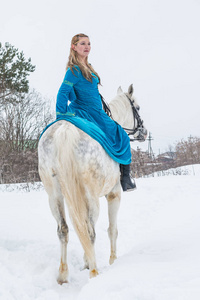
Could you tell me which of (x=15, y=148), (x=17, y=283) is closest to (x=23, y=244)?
(x=17, y=283)

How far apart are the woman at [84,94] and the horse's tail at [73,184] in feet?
1.87

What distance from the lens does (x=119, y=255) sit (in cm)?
440

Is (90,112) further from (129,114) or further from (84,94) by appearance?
(129,114)

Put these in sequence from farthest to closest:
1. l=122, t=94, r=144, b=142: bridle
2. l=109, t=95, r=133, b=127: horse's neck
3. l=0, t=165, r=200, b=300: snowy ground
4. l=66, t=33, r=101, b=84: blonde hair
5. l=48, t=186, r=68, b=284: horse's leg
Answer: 1. l=122, t=94, r=144, b=142: bridle
2. l=109, t=95, r=133, b=127: horse's neck
3. l=66, t=33, r=101, b=84: blonde hair
4. l=48, t=186, r=68, b=284: horse's leg
5. l=0, t=165, r=200, b=300: snowy ground

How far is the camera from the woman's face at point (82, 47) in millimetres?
3307

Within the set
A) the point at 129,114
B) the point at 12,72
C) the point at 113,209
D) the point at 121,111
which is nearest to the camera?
the point at 113,209

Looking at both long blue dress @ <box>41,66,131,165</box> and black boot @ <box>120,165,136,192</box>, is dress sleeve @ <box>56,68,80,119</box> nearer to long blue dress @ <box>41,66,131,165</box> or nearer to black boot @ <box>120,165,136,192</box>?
long blue dress @ <box>41,66,131,165</box>

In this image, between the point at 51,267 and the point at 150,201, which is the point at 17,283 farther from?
the point at 150,201

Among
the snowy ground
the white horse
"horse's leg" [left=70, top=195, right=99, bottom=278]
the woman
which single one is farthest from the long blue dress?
the snowy ground

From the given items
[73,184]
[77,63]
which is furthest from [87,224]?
[77,63]

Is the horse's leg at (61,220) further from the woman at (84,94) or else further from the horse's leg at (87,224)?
the woman at (84,94)

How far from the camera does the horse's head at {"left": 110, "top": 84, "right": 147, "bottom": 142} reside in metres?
4.27

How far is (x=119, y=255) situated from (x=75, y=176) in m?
2.37

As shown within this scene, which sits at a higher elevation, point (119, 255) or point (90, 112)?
point (90, 112)
